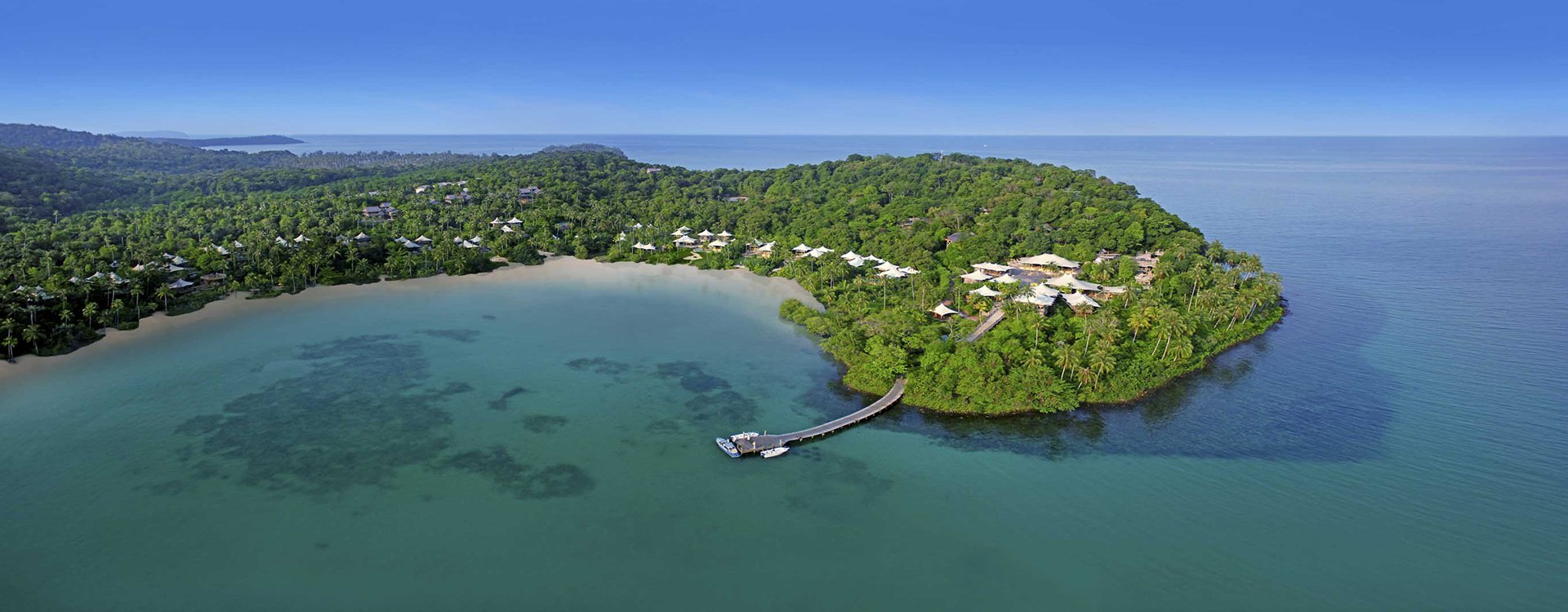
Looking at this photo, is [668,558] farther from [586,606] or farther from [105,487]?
[105,487]

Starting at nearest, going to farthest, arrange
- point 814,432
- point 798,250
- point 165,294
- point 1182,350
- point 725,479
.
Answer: point 725,479
point 814,432
point 1182,350
point 165,294
point 798,250

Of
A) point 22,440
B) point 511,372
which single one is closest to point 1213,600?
point 511,372

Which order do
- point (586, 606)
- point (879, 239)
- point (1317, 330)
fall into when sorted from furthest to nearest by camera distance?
point (879, 239) → point (1317, 330) → point (586, 606)

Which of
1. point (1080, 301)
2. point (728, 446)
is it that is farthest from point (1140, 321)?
point (728, 446)

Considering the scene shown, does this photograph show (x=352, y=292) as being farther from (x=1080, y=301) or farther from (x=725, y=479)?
(x=1080, y=301)

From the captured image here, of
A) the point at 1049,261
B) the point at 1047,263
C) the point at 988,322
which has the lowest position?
the point at 988,322

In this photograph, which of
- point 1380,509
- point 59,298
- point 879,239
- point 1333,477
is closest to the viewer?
point 1380,509
